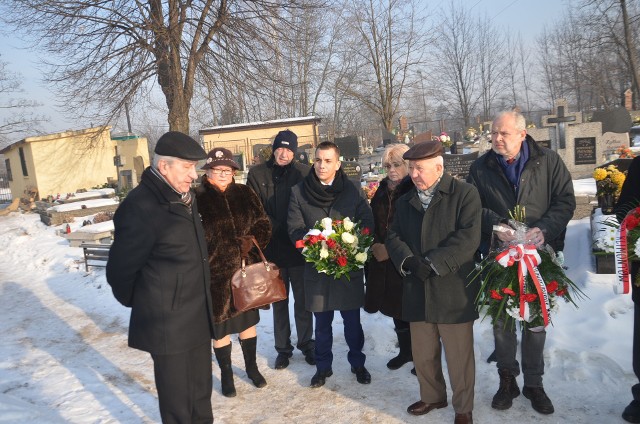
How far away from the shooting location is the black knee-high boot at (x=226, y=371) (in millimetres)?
4508

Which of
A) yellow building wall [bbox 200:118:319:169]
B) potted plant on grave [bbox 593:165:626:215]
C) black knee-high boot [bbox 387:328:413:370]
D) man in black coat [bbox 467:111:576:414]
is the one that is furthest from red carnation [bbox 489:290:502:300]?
yellow building wall [bbox 200:118:319:169]

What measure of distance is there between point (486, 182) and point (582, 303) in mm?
2217

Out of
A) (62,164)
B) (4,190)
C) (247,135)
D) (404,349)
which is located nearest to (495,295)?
(404,349)

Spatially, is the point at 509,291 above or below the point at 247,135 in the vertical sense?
below

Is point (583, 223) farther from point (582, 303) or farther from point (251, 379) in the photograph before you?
point (251, 379)

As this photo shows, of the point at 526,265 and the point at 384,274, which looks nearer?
the point at 526,265

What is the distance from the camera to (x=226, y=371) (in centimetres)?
456

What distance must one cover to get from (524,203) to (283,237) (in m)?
2.27

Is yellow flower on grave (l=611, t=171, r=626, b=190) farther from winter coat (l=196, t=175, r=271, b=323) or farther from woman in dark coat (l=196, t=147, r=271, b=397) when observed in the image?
winter coat (l=196, t=175, r=271, b=323)

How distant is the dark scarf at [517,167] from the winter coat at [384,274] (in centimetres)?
84

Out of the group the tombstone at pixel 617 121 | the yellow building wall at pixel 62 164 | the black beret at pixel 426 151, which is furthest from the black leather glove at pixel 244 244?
the yellow building wall at pixel 62 164

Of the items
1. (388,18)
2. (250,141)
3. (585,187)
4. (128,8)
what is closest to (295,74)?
(388,18)

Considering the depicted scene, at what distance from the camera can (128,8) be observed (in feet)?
47.1

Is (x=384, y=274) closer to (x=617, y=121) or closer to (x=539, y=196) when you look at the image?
(x=539, y=196)
